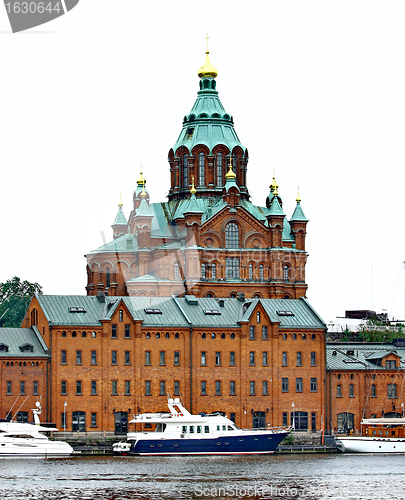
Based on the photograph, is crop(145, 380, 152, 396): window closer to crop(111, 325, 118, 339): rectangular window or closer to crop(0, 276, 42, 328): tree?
crop(111, 325, 118, 339): rectangular window

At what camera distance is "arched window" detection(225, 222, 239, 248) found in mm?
143375

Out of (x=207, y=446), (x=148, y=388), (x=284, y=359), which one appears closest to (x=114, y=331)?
(x=148, y=388)

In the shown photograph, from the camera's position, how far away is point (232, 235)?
471 feet

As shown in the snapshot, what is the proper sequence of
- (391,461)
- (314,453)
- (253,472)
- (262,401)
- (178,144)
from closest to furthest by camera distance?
(253,472) → (391,461) → (314,453) → (262,401) → (178,144)

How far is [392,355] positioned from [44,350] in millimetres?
34272

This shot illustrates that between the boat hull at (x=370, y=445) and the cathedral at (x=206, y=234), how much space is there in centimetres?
2712

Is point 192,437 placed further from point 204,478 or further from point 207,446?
point 204,478

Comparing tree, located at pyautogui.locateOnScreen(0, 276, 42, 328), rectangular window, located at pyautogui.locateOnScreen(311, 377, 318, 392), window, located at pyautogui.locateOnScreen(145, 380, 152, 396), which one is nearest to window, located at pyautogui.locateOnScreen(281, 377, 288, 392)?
rectangular window, located at pyautogui.locateOnScreen(311, 377, 318, 392)

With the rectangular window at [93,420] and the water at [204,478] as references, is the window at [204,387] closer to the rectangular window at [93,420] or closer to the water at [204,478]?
the rectangular window at [93,420]

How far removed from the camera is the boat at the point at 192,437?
4154 inches

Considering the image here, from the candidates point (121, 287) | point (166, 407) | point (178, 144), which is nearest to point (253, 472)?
point (166, 407)

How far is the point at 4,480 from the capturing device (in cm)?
8362

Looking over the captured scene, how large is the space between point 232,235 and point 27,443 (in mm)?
48075

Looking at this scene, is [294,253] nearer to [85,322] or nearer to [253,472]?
[85,322]
